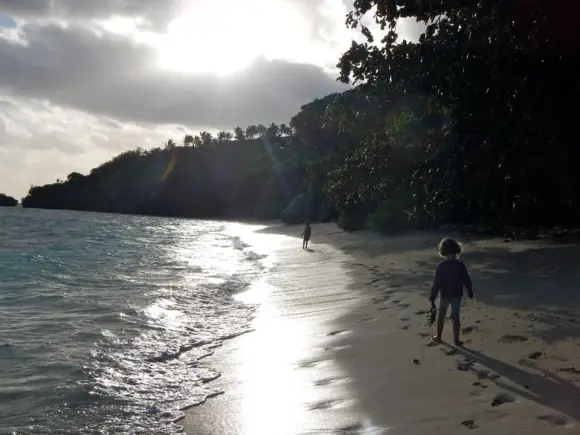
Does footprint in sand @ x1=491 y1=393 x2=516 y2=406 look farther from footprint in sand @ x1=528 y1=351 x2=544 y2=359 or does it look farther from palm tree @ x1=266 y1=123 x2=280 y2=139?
palm tree @ x1=266 y1=123 x2=280 y2=139

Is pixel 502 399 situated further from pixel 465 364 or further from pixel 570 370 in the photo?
pixel 465 364

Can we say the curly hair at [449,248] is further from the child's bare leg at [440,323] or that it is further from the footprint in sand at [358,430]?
the footprint in sand at [358,430]

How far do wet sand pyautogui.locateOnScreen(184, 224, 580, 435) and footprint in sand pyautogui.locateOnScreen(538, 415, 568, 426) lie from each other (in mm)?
14

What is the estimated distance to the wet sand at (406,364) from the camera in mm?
5441

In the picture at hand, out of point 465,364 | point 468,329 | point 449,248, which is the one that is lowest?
point 465,364

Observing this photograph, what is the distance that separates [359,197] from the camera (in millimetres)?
13414

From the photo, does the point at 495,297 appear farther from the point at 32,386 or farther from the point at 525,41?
the point at 32,386

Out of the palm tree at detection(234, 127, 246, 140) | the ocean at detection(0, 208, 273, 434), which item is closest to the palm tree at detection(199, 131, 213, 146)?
the palm tree at detection(234, 127, 246, 140)

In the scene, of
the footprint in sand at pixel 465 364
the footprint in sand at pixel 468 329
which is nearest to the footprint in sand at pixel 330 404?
the footprint in sand at pixel 465 364

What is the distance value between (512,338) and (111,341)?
649cm

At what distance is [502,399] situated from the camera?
217 inches

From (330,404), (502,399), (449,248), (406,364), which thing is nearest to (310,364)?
(406,364)

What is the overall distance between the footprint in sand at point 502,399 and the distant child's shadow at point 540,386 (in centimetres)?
11

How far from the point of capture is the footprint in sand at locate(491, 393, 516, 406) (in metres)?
5.45
